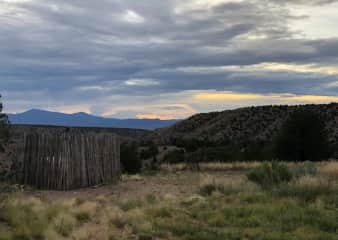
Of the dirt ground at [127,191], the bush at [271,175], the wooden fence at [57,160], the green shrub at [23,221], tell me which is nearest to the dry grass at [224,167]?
the dirt ground at [127,191]

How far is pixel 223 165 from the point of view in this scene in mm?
23453

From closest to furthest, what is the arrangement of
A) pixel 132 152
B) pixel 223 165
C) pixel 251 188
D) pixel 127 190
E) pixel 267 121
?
pixel 251 188 < pixel 127 190 < pixel 223 165 < pixel 132 152 < pixel 267 121

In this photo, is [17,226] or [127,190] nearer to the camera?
[17,226]

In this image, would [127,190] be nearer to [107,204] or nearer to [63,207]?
[107,204]

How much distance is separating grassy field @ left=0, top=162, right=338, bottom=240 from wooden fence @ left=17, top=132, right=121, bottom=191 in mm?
851

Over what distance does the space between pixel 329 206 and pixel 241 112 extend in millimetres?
66311

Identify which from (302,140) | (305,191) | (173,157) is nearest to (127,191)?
(305,191)

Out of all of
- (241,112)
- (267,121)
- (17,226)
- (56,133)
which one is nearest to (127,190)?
(56,133)

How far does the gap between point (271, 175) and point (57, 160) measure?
6388 millimetres

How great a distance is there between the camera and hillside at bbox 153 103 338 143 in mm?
61125

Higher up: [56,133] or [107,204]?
[56,133]

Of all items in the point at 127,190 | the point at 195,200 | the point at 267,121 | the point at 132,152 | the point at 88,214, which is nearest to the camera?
the point at 88,214

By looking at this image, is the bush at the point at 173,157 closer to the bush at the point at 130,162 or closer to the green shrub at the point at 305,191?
the bush at the point at 130,162

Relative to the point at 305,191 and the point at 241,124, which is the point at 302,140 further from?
the point at 241,124
